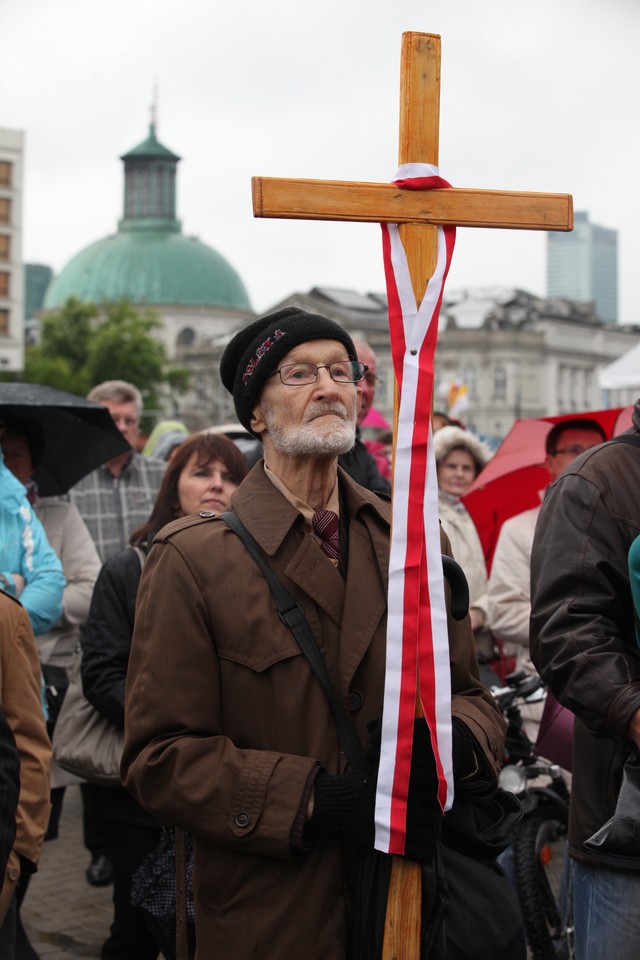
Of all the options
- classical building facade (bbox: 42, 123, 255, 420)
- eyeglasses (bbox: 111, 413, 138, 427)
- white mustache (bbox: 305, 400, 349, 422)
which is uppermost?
classical building facade (bbox: 42, 123, 255, 420)

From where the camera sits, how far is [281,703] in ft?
9.75

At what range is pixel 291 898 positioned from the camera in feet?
9.51

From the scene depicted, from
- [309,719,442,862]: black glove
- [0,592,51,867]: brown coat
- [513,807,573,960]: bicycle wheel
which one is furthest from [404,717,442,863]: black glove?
[513,807,573,960]: bicycle wheel

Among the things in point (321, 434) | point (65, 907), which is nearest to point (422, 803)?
point (321, 434)

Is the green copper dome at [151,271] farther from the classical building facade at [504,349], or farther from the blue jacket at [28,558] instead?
the blue jacket at [28,558]

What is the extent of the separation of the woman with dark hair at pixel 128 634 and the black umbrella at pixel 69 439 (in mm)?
1104

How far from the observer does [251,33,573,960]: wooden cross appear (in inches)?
111

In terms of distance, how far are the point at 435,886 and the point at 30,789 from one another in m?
1.37

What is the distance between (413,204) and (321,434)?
0.58m

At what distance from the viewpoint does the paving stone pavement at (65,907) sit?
5879mm

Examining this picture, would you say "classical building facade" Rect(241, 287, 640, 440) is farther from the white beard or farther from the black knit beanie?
the white beard

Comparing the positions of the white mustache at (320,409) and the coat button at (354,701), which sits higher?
the white mustache at (320,409)

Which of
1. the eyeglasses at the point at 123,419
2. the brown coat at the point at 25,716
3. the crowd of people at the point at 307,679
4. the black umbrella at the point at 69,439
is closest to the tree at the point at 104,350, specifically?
the eyeglasses at the point at 123,419

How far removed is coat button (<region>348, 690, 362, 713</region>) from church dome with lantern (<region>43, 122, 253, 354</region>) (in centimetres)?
11897
